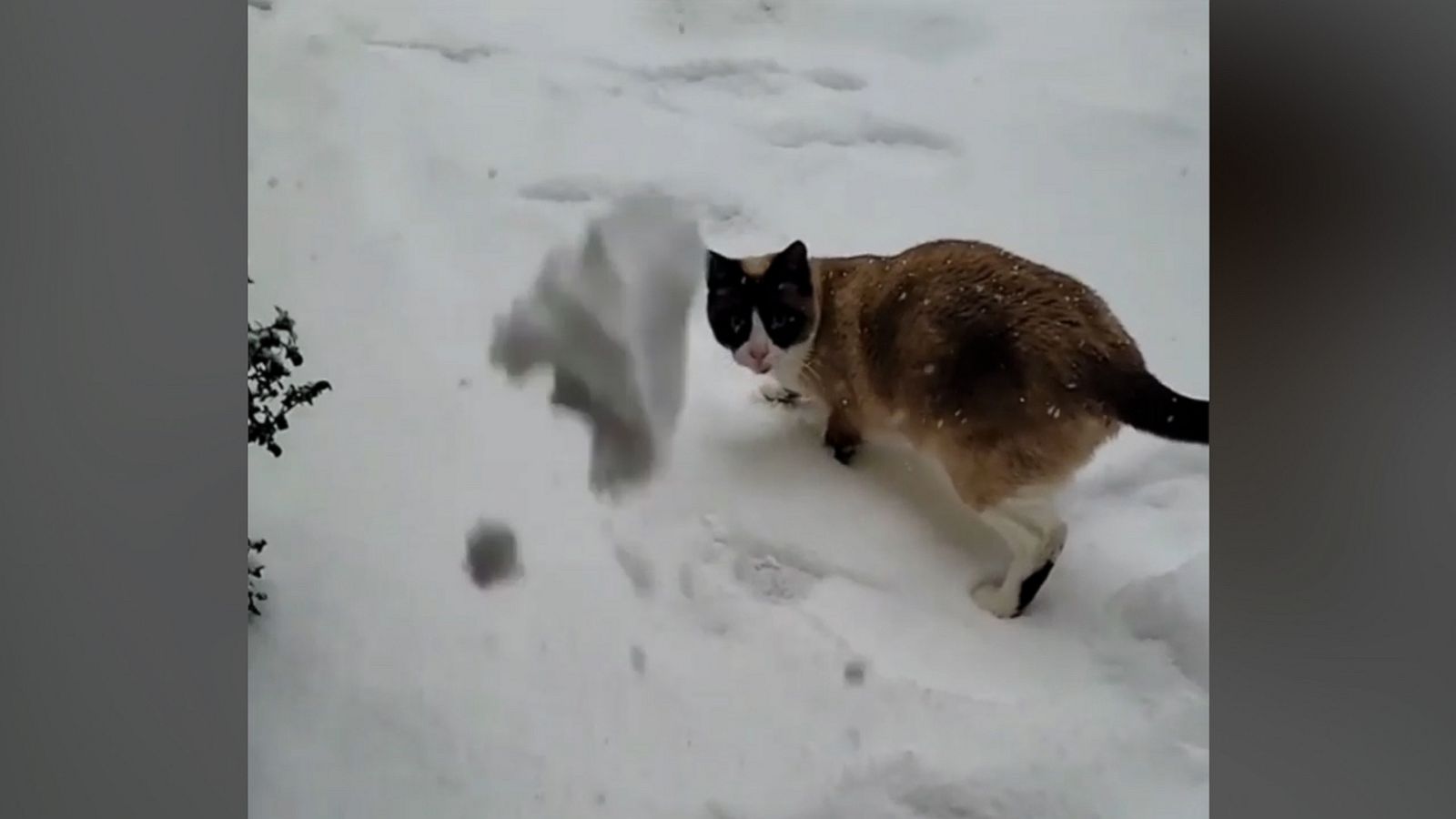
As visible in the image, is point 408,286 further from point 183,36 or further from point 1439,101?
point 1439,101

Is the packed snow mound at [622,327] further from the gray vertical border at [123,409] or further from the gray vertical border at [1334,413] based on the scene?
the gray vertical border at [1334,413]

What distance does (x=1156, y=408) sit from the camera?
987mm

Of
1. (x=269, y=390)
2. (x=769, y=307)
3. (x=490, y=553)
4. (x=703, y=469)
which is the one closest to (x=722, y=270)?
(x=769, y=307)

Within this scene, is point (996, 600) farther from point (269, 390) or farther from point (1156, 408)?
point (269, 390)

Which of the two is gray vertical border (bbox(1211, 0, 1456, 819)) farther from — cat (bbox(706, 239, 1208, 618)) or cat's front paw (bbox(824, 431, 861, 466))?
cat's front paw (bbox(824, 431, 861, 466))

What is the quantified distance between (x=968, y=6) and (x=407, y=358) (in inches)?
22.5

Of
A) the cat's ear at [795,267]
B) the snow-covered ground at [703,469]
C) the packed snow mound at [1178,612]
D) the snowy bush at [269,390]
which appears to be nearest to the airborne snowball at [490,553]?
the snow-covered ground at [703,469]

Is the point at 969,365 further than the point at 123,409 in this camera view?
No

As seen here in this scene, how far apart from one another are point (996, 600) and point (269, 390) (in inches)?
26.6

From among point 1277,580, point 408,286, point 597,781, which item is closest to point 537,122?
point 408,286

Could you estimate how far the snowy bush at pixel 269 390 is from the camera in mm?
1135

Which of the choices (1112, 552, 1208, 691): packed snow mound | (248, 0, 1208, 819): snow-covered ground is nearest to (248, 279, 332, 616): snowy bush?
(248, 0, 1208, 819): snow-covered ground

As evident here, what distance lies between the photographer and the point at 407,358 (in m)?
1.11

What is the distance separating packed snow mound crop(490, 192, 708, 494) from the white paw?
29cm
